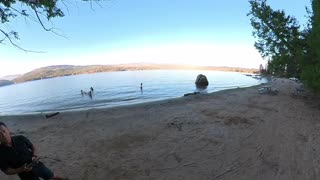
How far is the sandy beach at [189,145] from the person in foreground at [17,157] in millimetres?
3354

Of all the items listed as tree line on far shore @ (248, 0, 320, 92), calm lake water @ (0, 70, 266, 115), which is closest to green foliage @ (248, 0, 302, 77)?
tree line on far shore @ (248, 0, 320, 92)

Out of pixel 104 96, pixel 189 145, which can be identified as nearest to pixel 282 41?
→ pixel 189 145

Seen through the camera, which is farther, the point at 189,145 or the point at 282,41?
the point at 282,41

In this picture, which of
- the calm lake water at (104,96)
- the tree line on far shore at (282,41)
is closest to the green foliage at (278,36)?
the tree line on far shore at (282,41)

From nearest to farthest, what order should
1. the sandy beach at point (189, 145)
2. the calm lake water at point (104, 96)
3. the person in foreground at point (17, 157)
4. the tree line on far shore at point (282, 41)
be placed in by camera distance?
the person in foreground at point (17, 157), the sandy beach at point (189, 145), the tree line on far shore at point (282, 41), the calm lake water at point (104, 96)

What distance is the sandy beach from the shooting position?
1038 centimetres

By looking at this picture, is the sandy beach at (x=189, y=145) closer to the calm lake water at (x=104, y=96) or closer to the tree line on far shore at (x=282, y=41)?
the tree line on far shore at (x=282, y=41)

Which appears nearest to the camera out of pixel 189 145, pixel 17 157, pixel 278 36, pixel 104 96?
pixel 17 157

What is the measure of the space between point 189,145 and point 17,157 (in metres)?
8.02

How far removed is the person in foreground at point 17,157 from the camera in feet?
21.5

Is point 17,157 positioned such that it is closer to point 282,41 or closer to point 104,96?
point 282,41

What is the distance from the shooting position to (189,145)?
13.2m

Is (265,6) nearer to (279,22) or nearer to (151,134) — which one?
(279,22)

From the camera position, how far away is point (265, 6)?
1078 inches
